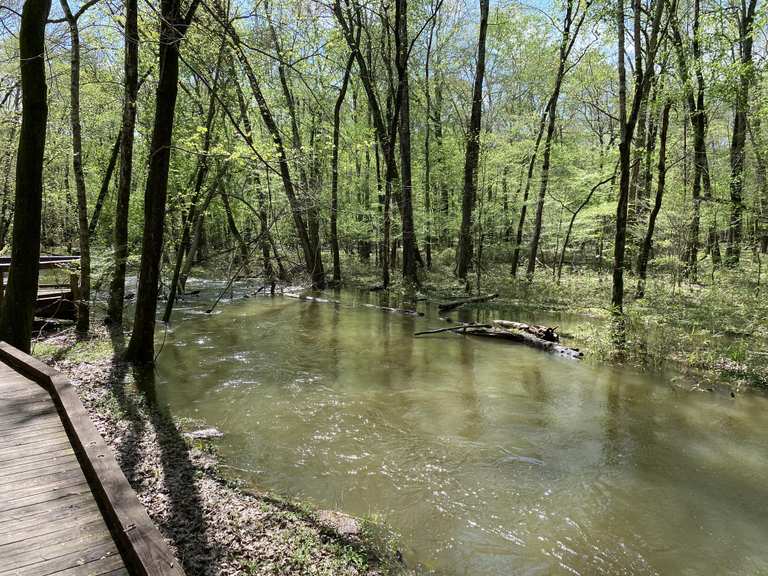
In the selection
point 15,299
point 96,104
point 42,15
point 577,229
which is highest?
point 96,104

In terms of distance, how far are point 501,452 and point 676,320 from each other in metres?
8.10

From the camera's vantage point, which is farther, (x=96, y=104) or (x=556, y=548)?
(x=96, y=104)

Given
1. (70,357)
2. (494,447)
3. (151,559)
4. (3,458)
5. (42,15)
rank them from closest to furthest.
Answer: (151,559) → (3,458) → (494,447) → (42,15) → (70,357)

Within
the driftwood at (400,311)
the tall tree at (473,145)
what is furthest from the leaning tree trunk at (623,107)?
the tall tree at (473,145)

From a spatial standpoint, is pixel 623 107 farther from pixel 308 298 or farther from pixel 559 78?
pixel 308 298

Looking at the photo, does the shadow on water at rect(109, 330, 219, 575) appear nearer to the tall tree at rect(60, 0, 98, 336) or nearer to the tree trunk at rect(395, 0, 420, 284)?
the tall tree at rect(60, 0, 98, 336)

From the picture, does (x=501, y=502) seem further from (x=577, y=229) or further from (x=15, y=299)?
(x=577, y=229)

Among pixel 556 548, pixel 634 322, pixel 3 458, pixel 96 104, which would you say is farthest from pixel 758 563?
pixel 96 104

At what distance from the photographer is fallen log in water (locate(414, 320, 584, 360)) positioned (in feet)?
32.9

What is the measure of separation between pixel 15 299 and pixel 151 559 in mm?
6271

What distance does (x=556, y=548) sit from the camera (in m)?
3.79

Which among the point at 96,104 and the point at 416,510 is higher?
the point at 96,104

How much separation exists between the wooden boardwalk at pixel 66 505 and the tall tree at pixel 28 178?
272 centimetres

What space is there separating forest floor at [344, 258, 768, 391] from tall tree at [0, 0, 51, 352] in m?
10.6
